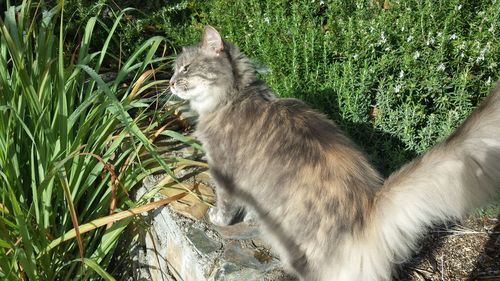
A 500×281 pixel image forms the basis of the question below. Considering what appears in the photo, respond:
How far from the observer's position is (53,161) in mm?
2814

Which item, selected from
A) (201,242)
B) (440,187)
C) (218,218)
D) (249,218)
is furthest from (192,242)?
(440,187)

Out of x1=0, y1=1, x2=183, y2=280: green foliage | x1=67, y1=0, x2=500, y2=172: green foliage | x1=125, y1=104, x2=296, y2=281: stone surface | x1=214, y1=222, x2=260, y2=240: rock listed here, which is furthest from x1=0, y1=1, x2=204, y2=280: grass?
x1=67, y1=0, x2=500, y2=172: green foliage

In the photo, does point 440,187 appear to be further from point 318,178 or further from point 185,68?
point 185,68

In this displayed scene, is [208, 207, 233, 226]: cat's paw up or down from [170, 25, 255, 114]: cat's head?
down

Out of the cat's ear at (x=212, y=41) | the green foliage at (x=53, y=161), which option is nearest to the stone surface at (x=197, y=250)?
the green foliage at (x=53, y=161)

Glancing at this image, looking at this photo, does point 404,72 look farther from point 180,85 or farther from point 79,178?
point 79,178

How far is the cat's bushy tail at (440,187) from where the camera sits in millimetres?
1887

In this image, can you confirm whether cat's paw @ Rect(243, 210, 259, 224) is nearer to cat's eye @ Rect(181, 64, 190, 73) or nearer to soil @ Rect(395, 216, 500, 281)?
soil @ Rect(395, 216, 500, 281)

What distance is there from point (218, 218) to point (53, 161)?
3.08 feet

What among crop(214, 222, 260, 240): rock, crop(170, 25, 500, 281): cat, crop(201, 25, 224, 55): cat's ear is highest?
crop(201, 25, 224, 55): cat's ear

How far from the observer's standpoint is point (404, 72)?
3.11m

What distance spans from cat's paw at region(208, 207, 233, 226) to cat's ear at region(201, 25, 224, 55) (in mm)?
898

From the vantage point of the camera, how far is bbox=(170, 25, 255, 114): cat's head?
2912mm

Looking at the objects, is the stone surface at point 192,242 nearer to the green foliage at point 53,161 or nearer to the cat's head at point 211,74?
the green foliage at point 53,161
